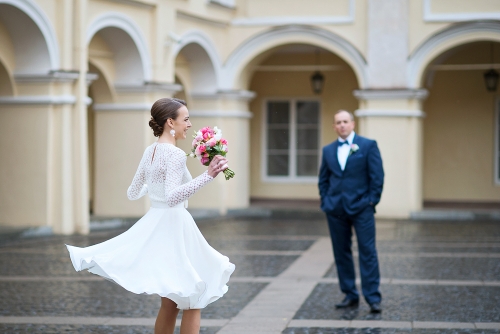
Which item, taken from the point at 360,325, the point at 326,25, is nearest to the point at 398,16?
the point at 326,25

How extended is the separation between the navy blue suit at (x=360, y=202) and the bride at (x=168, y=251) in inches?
108

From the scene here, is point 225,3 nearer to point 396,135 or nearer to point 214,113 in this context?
point 214,113

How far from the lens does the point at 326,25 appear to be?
17.7 meters

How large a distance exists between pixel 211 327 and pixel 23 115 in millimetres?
7864

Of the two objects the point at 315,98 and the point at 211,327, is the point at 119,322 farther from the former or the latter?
Answer: the point at 315,98

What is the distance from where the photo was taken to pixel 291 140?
69.4 ft

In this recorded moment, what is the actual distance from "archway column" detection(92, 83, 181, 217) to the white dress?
10.6 metres

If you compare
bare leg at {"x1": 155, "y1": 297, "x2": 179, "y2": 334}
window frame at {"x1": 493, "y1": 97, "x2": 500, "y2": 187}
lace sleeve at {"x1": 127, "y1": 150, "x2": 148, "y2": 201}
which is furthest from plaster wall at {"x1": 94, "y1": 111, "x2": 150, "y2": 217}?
bare leg at {"x1": 155, "y1": 297, "x2": 179, "y2": 334}

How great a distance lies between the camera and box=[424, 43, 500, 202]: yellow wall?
65.8 ft

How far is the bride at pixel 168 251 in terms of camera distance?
490 centimetres

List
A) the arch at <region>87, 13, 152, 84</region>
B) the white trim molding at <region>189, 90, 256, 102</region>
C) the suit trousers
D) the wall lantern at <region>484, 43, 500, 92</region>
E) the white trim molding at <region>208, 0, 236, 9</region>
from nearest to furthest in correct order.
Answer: the suit trousers
the arch at <region>87, 13, 152, 84</region>
the white trim molding at <region>208, 0, 236, 9</region>
the white trim molding at <region>189, 90, 256, 102</region>
the wall lantern at <region>484, 43, 500, 92</region>

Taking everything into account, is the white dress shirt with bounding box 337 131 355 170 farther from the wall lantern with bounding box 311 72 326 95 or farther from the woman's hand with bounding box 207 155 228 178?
the wall lantern with bounding box 311 72 326 95

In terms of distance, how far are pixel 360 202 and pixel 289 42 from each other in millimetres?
10813

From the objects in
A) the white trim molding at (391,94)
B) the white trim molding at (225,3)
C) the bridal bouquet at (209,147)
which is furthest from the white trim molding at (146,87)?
the bridal bouquet at (209,147)
